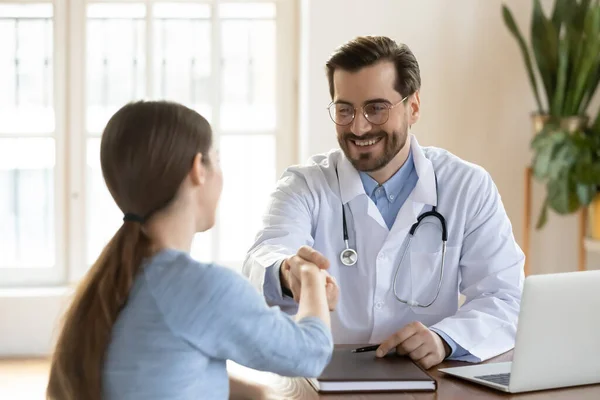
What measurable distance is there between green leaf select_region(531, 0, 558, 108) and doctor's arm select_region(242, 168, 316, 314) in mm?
1951

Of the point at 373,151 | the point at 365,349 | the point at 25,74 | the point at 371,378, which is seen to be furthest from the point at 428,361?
the point at 25,74

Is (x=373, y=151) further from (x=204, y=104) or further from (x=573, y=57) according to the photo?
(x=204, y=104)

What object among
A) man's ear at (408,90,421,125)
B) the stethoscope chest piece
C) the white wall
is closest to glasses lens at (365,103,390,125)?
man's ear at (408,90,421,125)

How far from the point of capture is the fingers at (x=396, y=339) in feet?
6.37

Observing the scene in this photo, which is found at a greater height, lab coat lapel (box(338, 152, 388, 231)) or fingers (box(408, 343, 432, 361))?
lab coat lapel (box(338, 152, 388, 231))

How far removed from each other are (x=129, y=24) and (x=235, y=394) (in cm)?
317

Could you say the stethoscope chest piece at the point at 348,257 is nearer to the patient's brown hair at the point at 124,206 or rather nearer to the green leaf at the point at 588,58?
the patient's brown hair at the point at 124,206

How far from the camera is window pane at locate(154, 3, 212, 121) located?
4.48 meters

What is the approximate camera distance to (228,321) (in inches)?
56.3

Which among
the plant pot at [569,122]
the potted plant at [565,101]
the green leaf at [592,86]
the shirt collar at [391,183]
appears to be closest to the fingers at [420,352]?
the shirt collar at [391,183]

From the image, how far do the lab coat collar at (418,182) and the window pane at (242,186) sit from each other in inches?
80.8

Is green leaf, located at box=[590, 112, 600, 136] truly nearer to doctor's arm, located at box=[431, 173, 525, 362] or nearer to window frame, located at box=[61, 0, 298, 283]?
window frame, located at box=[61, 0, 298, 283]

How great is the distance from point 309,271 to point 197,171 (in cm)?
34

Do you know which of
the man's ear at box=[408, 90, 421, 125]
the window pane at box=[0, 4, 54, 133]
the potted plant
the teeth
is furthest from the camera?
the window pane at box=[0, 4, 54, 133]
